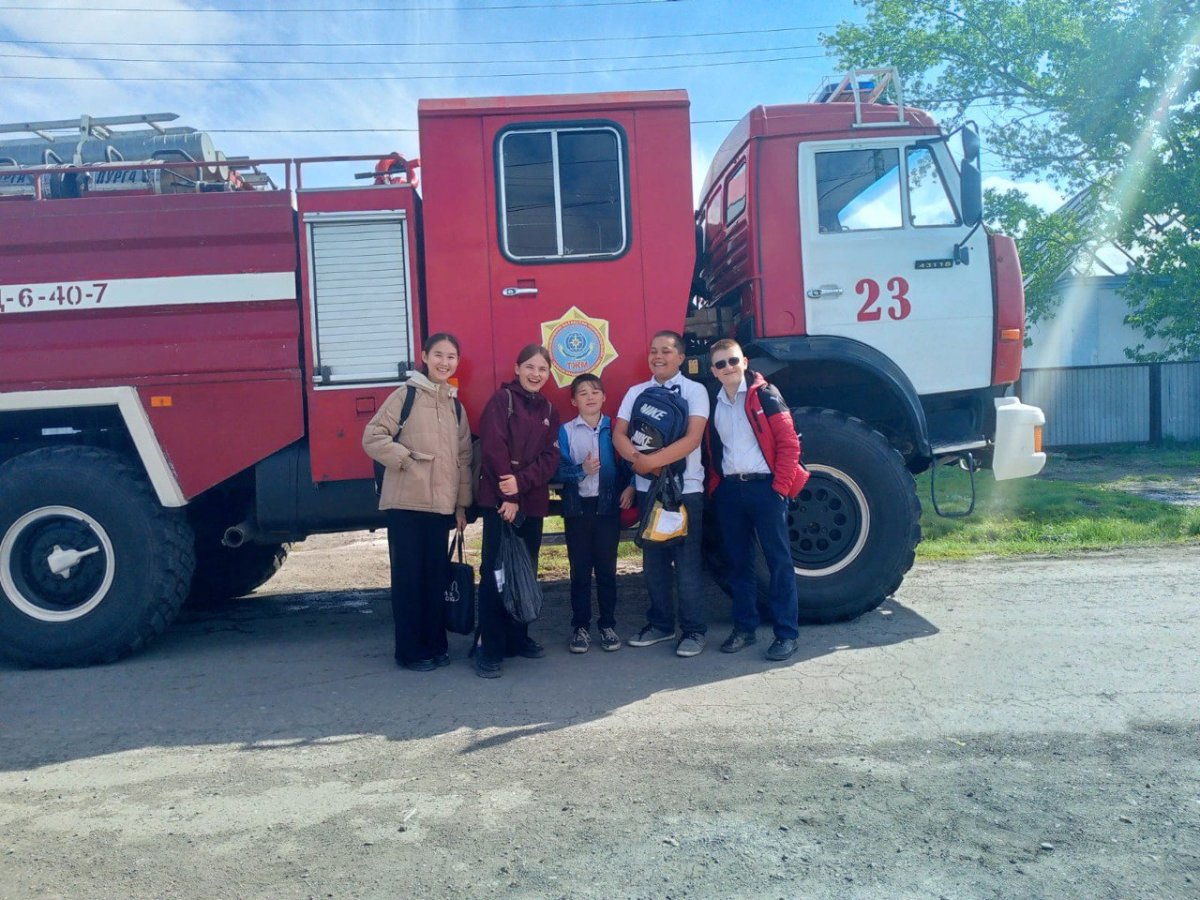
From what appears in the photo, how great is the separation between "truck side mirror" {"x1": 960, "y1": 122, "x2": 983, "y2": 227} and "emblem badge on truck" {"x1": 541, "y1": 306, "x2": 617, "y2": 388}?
2.44 metres

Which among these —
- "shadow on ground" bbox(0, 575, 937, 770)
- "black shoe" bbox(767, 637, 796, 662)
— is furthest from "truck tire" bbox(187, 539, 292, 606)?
"black shoe" bbox(767, 637, 796, 662)

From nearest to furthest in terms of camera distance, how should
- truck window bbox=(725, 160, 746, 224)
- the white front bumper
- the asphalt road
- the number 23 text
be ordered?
1. the asphalt road
2. the number 23 text
3. the white front bumper
4. truck window bbox=(725, 160, 746, 224)

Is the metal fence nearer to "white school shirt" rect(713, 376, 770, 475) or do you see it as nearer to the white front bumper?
the white front bumper

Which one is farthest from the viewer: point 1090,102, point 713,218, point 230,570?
point 1090,102

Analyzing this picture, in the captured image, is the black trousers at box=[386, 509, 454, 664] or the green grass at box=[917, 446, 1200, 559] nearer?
the black trousers at box=[386, 509, 454, 664]

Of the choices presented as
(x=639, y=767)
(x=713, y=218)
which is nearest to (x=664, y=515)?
(x=639, y=767)

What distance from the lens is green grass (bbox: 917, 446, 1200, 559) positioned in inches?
329

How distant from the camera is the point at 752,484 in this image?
5.38 metres

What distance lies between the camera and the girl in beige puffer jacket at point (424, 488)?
522 centimetres

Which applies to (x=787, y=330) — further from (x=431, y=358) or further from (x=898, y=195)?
(x=431, y=358)

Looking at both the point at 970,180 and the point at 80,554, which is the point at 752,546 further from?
the point at 80,554

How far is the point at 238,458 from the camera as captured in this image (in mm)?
5715

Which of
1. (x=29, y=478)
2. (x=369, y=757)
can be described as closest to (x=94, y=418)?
(x=29, y=478)

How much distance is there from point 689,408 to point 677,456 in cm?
31
